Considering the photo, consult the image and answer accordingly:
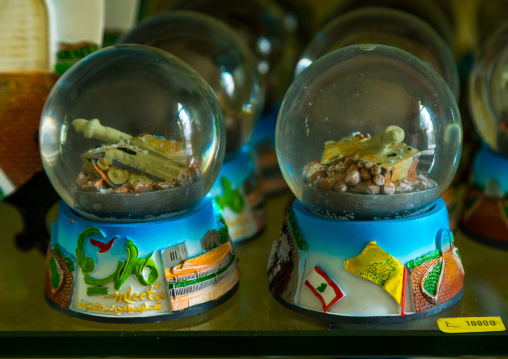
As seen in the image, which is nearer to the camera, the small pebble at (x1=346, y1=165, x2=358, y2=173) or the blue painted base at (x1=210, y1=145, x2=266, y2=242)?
the small pebble at (x1=346, y1=165, x2=358, y2=173)

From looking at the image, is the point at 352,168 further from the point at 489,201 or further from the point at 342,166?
the point at 489,201

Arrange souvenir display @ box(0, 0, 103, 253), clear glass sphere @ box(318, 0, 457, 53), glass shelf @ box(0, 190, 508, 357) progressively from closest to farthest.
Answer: glass shelf @ box(0, 190, 508, 357)
souvenir display @ box(0, 0, 103, 253)
clear glass sphere @ box(318, 0, 457, 53)

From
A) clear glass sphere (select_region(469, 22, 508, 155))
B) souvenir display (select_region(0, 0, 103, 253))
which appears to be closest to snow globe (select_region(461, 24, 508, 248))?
clear glass sphere (select_region(469, 22, 508, 155))

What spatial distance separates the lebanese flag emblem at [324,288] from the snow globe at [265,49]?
0.63 m

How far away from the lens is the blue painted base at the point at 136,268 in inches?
35.1

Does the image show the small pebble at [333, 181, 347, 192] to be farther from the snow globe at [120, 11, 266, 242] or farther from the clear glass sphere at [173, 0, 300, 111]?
the clear glass sphere at [173, 0, 300, 111]

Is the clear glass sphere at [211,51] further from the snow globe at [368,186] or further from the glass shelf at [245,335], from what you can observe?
the glass shelf at [245,335]

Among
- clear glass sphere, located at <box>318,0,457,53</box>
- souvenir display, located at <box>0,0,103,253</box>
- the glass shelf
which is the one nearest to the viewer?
the glass shelf

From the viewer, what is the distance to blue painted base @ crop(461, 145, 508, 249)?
119cm

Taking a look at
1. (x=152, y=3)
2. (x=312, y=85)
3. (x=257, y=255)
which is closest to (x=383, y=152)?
(x=312, y=85)

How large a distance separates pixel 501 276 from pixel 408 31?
1.67 ft

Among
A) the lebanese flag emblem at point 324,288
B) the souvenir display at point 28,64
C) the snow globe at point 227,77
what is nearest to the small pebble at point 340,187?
the lebanese flag emblem at point 324,288

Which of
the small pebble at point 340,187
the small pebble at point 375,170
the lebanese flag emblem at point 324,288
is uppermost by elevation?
the small pebble at point 375,170

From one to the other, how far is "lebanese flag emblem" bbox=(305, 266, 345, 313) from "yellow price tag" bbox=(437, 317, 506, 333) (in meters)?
0.15
